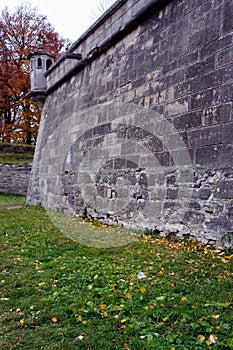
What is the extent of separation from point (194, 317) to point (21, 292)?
1429 mm

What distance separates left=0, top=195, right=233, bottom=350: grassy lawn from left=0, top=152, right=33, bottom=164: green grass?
36.9 feet

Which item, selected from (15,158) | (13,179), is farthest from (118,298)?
(15,158)

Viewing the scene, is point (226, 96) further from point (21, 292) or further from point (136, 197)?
point (21, 292)

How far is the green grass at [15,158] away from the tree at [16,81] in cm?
373

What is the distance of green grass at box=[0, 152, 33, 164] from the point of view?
580 inches

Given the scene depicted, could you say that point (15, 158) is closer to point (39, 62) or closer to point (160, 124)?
point (39, 62)

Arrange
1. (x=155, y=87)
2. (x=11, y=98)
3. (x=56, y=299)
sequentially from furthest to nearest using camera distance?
(x=11, y=98) < (x=155, y=87) < (x=56, y=299)

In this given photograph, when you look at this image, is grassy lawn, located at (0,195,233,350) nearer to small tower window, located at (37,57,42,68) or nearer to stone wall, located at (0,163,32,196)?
small tower window, located at (37,57,42,68)

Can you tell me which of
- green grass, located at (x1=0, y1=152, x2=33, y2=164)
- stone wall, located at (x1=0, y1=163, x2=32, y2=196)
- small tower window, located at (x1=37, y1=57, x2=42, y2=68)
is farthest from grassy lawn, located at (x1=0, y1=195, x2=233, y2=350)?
green grass, located at (x1=0, y1=152, x2=33, y2=164)

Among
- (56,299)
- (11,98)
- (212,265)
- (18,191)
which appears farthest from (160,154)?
(11,98)

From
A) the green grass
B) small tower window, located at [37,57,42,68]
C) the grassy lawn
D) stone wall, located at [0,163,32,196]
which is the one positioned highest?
small tower window, located at [37,57,42,68]

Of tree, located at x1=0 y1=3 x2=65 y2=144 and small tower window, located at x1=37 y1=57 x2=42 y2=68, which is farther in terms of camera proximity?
tree, located at x1=0 y1=3 x2=65 y2=144

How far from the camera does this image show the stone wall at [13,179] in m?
14.2

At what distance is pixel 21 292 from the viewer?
275cm
